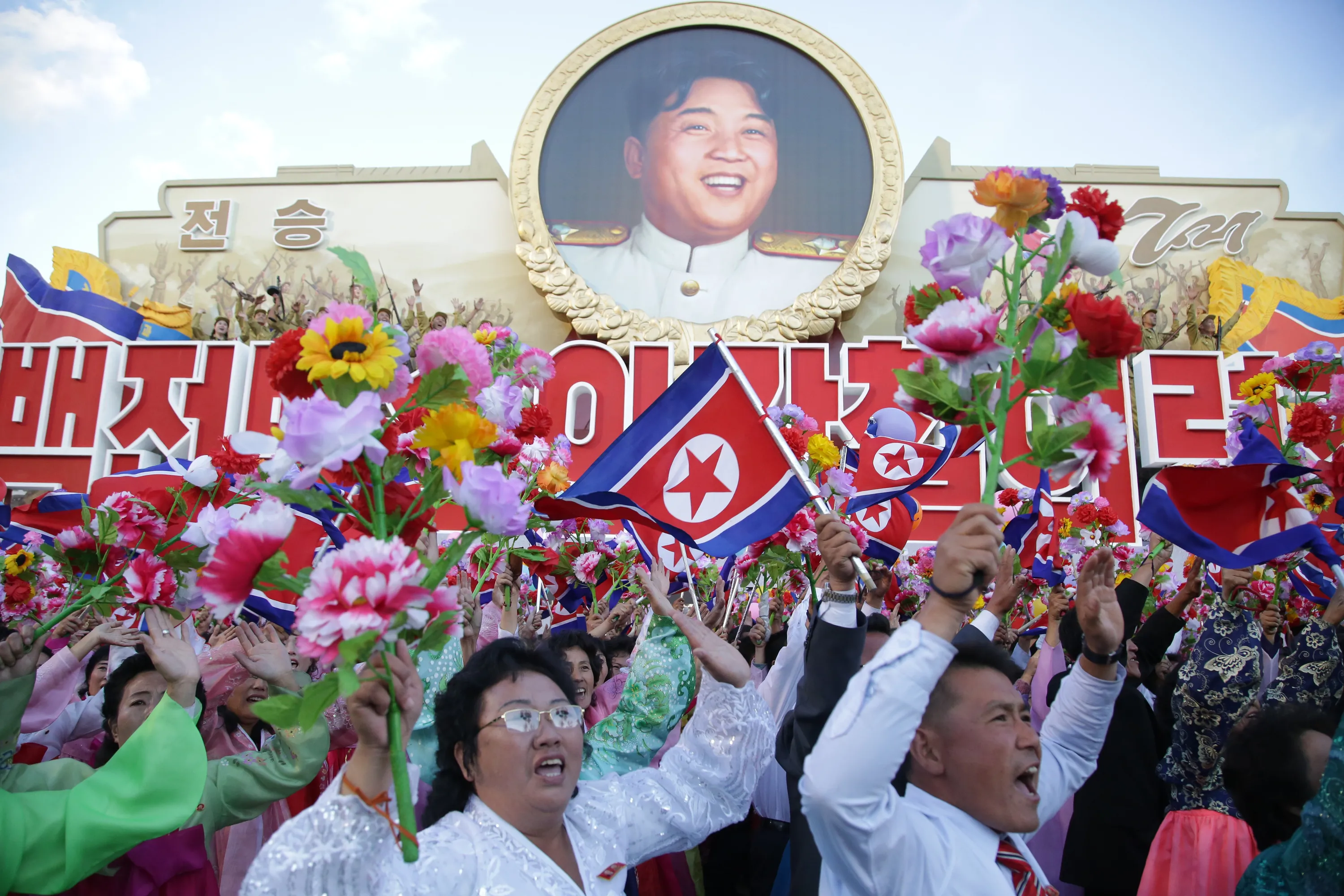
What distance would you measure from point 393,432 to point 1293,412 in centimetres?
294

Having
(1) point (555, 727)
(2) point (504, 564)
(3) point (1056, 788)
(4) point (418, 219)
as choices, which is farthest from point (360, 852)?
(4) point (418, 219)

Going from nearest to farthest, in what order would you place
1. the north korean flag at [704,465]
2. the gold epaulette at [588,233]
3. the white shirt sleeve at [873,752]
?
the white shirt sleeve at [873,752]
the north korean flag at [704,465]
the gold epaulette at [588,233]

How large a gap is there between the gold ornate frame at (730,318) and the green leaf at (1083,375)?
Answer: 935 centimetres

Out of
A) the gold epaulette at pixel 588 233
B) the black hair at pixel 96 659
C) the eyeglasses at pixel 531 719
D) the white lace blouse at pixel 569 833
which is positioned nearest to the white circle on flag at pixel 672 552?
the white lace blouse at pixel 569 833

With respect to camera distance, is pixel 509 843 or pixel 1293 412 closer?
pixel 509 843

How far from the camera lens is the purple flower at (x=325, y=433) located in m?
1.47

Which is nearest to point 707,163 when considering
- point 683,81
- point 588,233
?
point 683,81

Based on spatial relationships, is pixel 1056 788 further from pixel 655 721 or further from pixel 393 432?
pixel 393 432

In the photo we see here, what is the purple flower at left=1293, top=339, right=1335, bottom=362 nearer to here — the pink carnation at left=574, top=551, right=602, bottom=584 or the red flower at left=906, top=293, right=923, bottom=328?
the red flower at left=906, top=293, right=923, bottom=328

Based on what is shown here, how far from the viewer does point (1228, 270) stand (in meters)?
11.0

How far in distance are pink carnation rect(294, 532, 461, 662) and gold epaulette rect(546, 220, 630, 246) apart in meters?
10.5

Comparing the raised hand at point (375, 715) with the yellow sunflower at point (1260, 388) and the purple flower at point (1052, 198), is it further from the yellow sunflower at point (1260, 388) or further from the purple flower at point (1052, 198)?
the yellow sunflower at point (1260, 388)

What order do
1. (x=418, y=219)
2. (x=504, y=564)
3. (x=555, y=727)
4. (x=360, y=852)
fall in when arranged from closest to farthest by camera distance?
(x=360, y=852)
(x=555, y=727)
(x=504, y=564)
(x=418, y=219)

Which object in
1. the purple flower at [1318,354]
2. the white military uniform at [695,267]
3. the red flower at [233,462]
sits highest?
the white military uniform at [695,267]
